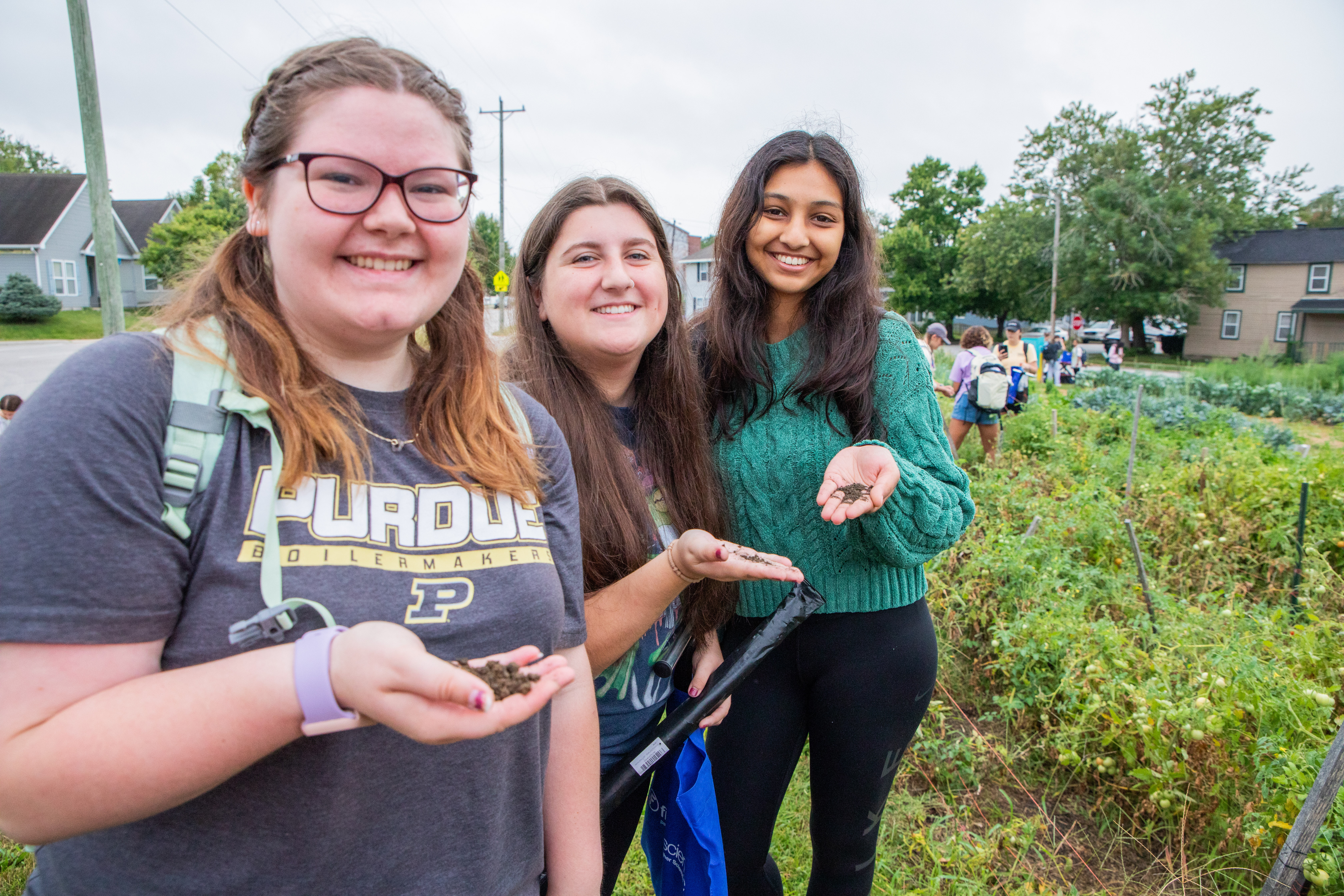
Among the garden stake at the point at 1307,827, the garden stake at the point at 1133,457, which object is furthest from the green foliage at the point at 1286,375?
the garden stake at the point at 1307,827

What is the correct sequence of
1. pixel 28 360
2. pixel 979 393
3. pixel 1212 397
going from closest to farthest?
pixel 979 393 < pixel 1212 397 < pixel 28 360

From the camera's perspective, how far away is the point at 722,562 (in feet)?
5.62

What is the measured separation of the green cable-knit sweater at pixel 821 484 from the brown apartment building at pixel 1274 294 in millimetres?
43356

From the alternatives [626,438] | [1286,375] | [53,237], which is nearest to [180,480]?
[626,438]

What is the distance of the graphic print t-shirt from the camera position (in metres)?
1.91

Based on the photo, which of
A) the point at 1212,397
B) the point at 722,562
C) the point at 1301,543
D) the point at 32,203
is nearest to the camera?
the point at 722,562

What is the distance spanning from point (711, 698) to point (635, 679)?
0.66ft

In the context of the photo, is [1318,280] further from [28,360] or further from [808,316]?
[28,360]

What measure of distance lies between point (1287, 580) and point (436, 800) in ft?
17.3

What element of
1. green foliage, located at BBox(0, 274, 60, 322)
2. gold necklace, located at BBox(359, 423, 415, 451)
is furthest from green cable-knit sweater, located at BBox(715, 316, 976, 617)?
green foliage, located at BBox(0, 274, 60, 322)

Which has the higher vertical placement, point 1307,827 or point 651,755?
point 651,755

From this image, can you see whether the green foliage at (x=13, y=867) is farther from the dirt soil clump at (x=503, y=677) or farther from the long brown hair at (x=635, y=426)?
the dirt soil clump at (x=503, y=677)

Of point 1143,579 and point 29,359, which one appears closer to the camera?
point 1143,579

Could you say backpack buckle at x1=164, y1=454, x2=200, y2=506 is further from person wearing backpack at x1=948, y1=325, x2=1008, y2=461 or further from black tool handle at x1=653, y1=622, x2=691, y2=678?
person wearing backpack at x1=948, y1=325, x2=1008, y2=461
